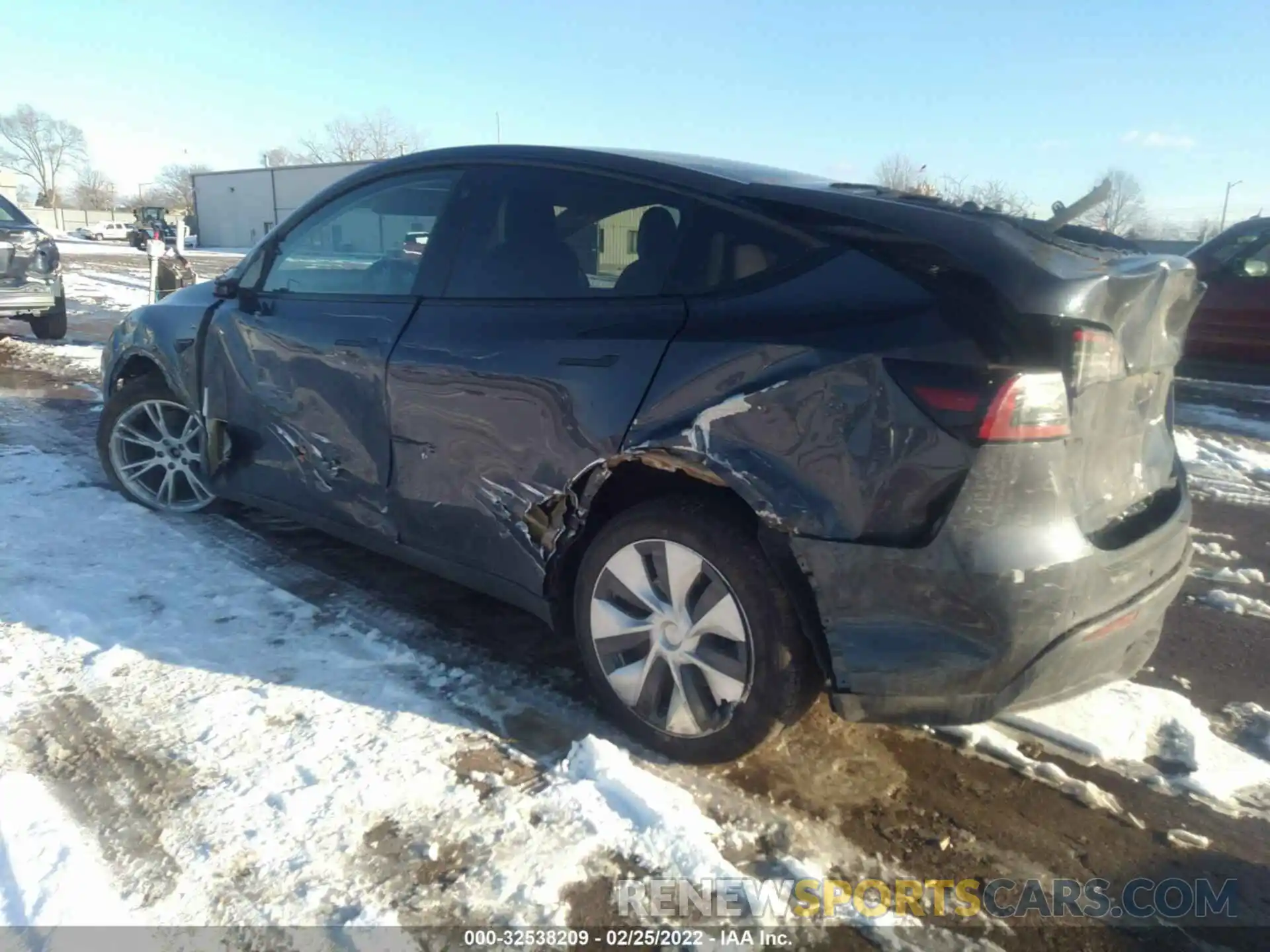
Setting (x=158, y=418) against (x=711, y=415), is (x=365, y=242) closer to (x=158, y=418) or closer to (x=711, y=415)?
(x=158, y=418)

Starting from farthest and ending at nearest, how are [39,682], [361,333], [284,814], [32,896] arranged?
[361,333] < [39,682] < [284,814] < [32,896]

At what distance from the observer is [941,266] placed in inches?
85.7

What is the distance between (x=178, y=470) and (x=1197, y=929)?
4422 mm

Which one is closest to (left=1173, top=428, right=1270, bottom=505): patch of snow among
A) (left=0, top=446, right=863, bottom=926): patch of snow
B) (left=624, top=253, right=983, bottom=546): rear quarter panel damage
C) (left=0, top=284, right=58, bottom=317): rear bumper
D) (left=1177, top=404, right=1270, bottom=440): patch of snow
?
(left=1177, top=404, right=1270, bottom=440): patch of snow

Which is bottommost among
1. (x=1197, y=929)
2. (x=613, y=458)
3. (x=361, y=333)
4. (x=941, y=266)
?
(x=1197, y=929)

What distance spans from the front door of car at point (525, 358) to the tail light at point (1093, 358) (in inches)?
39.2

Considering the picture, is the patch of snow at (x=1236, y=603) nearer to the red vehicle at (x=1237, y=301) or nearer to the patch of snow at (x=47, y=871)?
the patch of snow at (x=47, y=871)

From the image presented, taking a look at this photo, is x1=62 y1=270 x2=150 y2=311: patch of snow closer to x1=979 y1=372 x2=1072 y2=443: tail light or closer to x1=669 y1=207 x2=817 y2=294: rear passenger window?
x1=669 y1=207 x2=817 y2=294: rear passenger window

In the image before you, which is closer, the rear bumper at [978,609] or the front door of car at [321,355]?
the rear bumper at [978,609]

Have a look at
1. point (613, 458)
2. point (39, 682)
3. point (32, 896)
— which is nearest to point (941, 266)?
point (613, 458)

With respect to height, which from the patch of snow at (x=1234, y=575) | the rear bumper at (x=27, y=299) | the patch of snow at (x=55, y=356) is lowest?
the patch of snow at (x=1234, y=575)

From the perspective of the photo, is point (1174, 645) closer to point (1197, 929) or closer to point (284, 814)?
point (1197, 929)

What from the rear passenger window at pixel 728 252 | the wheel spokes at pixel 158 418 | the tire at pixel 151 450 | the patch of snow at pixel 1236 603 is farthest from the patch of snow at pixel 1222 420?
the wheel spokes at pixel 158 418

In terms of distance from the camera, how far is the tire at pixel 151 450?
4.42 meters
